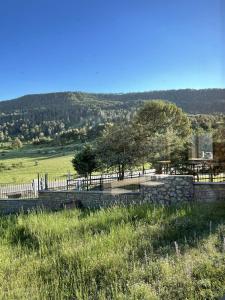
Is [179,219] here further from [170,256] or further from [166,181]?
[166,181]


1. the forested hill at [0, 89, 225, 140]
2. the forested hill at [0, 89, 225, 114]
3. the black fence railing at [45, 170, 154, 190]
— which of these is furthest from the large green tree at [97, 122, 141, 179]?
the forested hill at [0, 89, 225, 114]

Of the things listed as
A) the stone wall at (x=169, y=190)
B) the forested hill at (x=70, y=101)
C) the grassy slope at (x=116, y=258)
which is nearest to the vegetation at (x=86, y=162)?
the stone wall at (x=169, y=190)

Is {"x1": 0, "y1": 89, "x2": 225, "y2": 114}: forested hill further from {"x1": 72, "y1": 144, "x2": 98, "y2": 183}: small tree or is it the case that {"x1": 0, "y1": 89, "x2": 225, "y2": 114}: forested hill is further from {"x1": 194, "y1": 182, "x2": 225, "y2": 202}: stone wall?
{"x1": 194, "y1": 182, "x2": 225, "y2": 202}: stone wall

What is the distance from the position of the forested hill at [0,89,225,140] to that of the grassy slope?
7895 cm

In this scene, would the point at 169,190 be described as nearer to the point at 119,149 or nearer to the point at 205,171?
the point at 205,171

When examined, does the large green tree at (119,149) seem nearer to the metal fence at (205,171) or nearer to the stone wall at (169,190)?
the metal fence at (205,171)

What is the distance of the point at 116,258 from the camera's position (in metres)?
5.54

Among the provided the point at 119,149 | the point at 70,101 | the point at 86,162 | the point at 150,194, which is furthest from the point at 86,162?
the point at 70,101

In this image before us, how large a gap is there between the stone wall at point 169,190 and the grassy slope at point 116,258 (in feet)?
11.4

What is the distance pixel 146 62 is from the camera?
1745cm

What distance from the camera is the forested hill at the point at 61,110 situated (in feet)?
337

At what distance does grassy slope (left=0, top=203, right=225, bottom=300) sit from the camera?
4504 mm

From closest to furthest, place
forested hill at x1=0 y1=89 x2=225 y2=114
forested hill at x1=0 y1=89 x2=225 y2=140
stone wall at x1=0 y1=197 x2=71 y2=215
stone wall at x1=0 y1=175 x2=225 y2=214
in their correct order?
stone wall at x1=0 y1=175 x2=225 y2=214 → stone wall at x1=0 y1=197 x2=71 y2=215 → forested hill at x1=0 y1=89 x2=225 y2=140 → forested hill at x1=0 y1=89 x2=225 y2=114

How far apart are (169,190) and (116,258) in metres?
6.98
